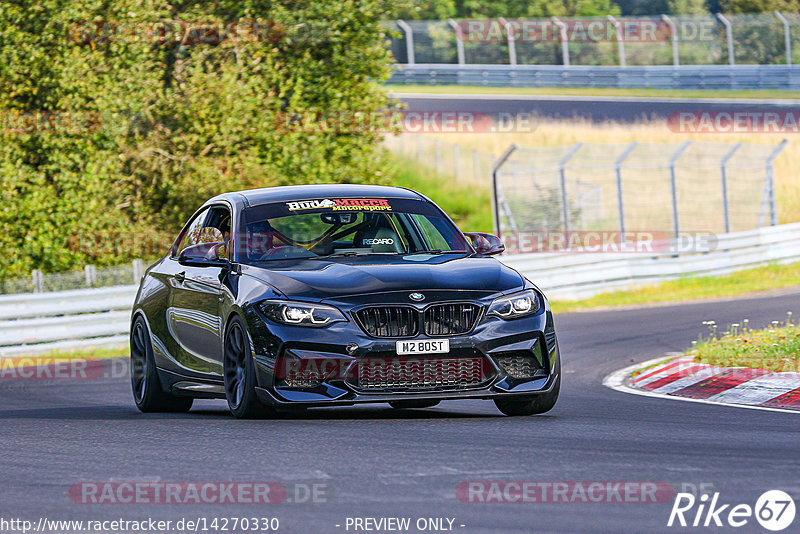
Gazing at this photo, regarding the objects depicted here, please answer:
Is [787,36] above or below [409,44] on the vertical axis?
above

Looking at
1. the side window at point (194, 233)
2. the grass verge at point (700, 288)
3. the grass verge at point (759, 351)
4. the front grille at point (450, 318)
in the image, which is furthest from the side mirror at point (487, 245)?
the grass verge at point (700, 288)

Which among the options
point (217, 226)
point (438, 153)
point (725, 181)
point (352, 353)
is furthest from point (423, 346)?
point (438, 153)

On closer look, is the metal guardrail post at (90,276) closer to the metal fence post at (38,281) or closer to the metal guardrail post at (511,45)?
the metal fence post at (38,281)

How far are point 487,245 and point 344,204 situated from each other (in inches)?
41.7

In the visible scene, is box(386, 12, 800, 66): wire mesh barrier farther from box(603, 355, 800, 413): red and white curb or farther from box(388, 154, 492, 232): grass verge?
box(603, 355, 800, 413): red and white curb

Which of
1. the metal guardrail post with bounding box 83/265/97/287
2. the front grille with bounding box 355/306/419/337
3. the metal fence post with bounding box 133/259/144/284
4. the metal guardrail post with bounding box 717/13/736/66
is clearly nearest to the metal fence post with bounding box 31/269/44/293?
the metal guardrail post with bounding box 83/265/97/287

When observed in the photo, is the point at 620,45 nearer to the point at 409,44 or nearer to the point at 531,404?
the point at 409,44

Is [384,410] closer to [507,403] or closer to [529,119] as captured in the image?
[507,403]

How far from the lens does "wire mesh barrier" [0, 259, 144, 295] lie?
21.0 m

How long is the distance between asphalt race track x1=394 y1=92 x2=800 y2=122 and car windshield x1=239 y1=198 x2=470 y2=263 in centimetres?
3472

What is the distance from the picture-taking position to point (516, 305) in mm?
9102

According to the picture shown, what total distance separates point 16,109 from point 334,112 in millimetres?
6223

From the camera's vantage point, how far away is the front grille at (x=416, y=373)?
8.77 m

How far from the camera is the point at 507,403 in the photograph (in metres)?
9.70
